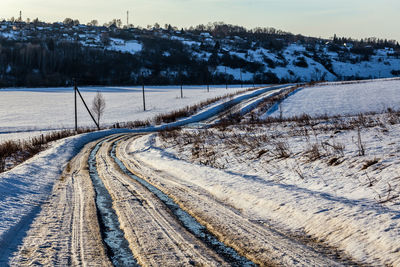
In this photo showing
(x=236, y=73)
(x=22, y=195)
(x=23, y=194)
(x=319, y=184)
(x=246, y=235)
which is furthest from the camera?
(x=236, y=73)

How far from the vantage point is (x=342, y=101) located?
4828cm

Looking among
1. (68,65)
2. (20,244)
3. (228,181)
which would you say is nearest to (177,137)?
(228,181)

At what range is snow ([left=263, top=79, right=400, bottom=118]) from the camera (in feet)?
133

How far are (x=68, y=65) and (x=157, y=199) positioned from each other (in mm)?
169316

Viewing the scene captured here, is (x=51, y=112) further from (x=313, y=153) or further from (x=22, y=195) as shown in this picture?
(x=313, y=153)

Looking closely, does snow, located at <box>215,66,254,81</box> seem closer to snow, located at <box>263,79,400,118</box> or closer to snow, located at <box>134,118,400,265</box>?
snow, located at <box>263,79,400,118</box>

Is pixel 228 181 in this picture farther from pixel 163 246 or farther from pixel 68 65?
pixel 68 65

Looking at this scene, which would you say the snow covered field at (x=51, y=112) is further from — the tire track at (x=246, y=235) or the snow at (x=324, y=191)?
the tire track at (x=246, y=235)

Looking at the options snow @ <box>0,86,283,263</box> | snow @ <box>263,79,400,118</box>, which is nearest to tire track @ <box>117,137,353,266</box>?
snow @ <box>0,86,283,263</box>

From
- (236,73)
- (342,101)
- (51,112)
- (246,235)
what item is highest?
(236,73)

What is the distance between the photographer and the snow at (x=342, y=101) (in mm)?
40562

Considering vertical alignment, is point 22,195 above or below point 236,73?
below

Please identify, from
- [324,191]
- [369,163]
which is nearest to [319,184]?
[324,191]

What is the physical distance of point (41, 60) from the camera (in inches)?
6314
